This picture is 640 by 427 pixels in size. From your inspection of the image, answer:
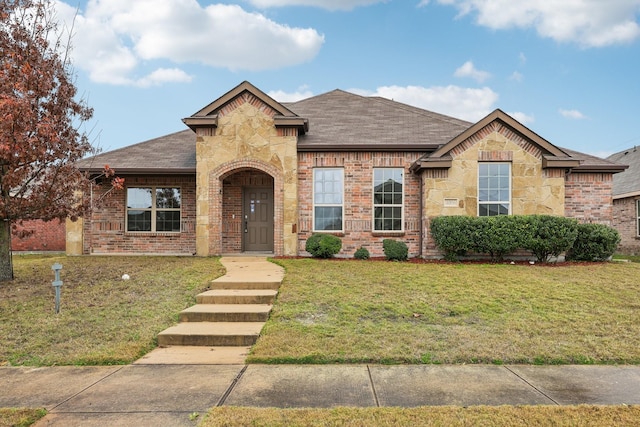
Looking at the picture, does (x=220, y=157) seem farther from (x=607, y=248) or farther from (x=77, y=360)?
(x=607, y=248)

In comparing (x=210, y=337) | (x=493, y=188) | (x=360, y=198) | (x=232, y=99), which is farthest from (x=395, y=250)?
(x=210, y=337)

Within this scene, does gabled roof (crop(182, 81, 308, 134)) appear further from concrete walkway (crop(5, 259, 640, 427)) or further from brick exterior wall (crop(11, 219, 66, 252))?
brick exterior wall (crop(11, 219, 66, 252))

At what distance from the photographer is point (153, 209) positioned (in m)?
14.4

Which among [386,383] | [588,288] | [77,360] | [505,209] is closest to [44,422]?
[77,360]

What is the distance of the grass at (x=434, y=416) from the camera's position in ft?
10.6

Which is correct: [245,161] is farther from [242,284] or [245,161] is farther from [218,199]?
[242,284]

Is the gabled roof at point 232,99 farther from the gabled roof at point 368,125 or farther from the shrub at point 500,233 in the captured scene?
the shrub at point 500,233

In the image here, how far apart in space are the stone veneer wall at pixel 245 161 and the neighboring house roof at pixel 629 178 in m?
16.5

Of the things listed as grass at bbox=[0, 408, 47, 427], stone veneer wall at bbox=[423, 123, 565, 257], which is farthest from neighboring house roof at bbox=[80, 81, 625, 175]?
grass at bbox=[0, 408, 47, 427]

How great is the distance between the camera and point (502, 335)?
5734 mm

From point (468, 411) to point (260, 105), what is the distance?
11568mm

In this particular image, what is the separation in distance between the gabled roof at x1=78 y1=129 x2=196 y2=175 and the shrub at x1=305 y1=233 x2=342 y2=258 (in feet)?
16.1

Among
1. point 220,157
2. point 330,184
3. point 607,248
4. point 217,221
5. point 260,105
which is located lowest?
point 607,248

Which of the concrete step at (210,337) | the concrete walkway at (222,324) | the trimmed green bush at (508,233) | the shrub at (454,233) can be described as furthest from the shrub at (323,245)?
the concrete step at (210,337)
